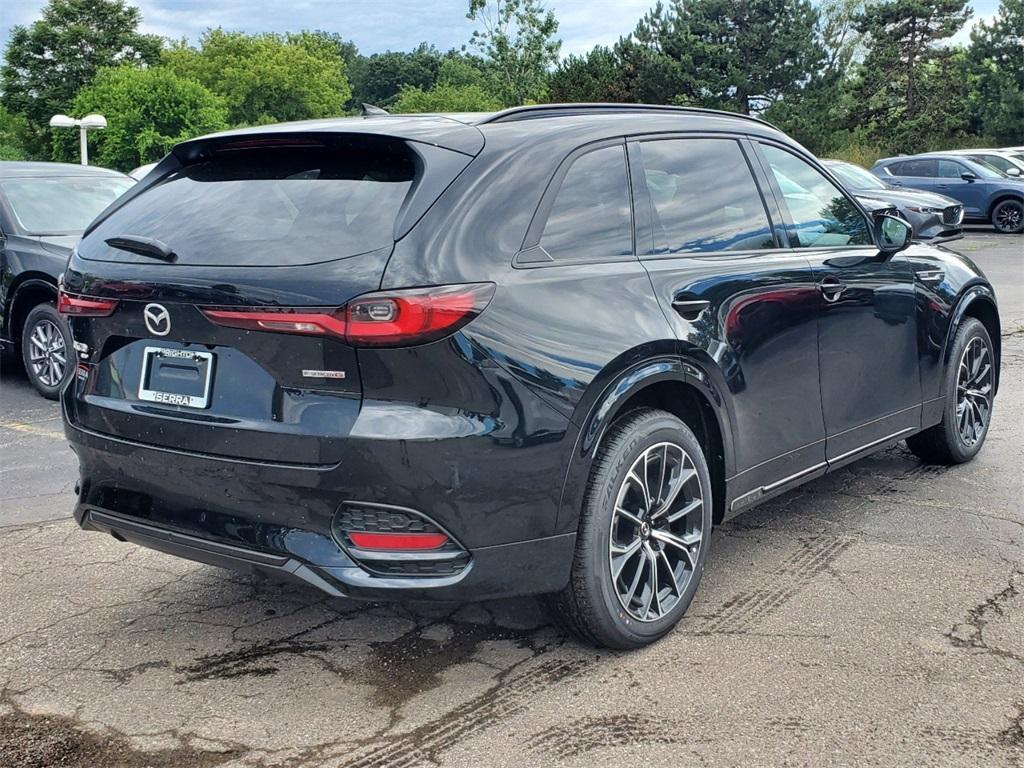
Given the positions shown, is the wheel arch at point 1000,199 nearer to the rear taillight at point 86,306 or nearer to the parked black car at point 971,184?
the parked black car at point 971,184

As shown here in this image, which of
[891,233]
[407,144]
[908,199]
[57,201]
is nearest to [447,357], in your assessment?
Result: [407,144]

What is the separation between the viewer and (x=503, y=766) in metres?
2.85

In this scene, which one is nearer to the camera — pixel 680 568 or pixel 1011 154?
pixel 680 568

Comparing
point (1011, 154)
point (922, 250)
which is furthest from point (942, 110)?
point (922, 250)

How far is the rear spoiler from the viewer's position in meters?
3.18

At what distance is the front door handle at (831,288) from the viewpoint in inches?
172

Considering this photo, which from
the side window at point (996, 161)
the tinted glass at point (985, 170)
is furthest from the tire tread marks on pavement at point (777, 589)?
the side window at point (996, 161)

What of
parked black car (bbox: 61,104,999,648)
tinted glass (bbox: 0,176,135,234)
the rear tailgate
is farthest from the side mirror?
tinted glass (bbox: 0,176,135,234)

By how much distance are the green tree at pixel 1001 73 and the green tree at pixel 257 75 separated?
48.1 m

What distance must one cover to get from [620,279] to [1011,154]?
24336mm

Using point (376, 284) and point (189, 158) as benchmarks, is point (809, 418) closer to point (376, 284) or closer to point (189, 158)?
point (376, 284)

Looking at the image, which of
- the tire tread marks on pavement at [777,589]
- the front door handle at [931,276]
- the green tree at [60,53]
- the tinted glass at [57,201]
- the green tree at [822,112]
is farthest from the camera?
the green tree at [60,53]

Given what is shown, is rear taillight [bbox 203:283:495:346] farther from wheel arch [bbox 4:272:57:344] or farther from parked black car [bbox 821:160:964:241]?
parked black car [bbox 821:160:964:241]

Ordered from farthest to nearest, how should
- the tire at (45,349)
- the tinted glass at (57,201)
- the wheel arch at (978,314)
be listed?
1. the tinted glass at (57,201)
2. the tire at (45,349)
3. the wheel arch at (978,314)
